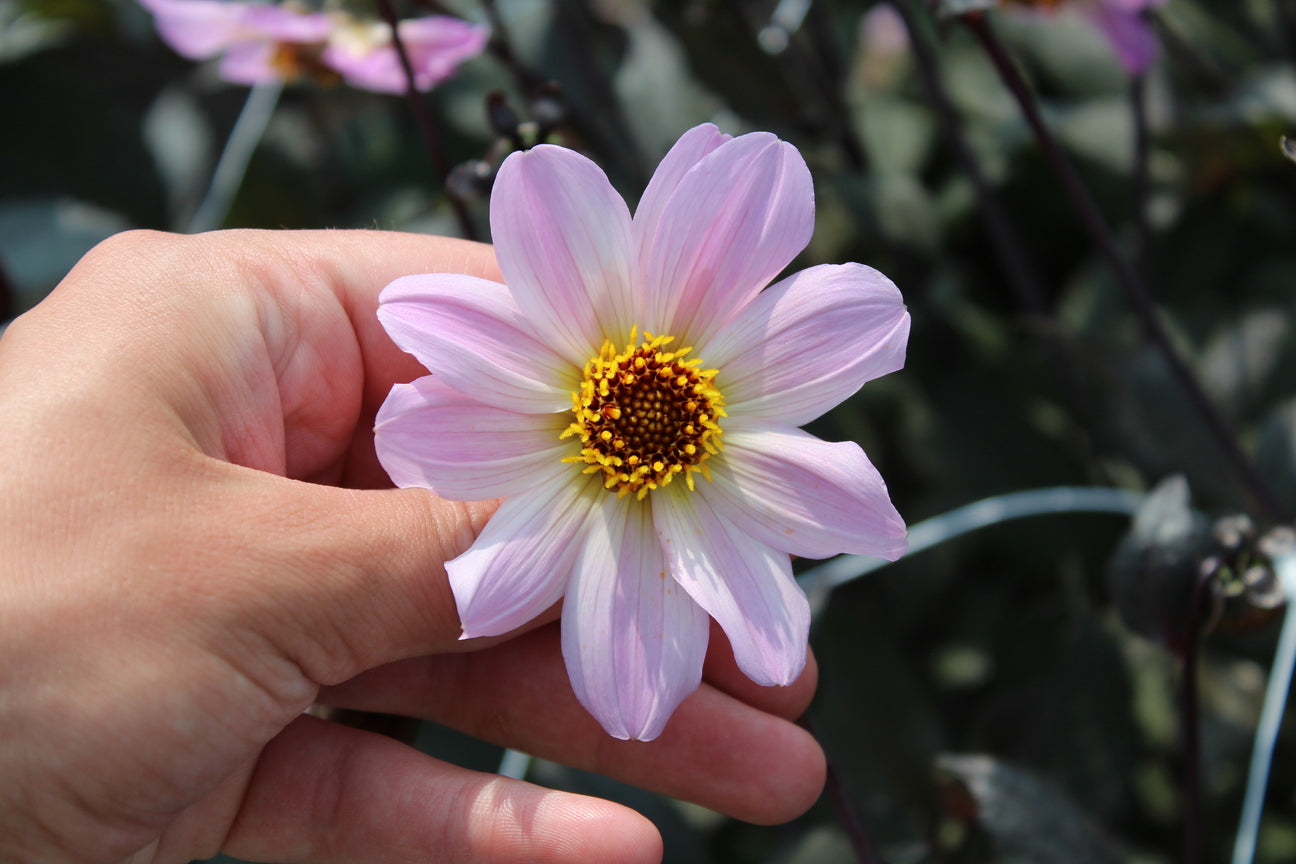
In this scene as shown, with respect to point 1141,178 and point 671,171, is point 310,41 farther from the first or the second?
point 1141,178

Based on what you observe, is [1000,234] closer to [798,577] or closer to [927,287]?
[927,287]

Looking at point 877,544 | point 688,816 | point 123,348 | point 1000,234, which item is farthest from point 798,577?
point 123,348

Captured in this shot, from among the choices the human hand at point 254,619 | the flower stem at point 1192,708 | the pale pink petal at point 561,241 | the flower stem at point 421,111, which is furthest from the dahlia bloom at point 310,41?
the flower stem at point 1192,708

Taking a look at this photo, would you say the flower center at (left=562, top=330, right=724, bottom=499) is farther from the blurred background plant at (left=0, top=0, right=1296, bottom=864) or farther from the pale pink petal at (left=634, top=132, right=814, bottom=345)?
the blurred background plant at (left=0, top=0, right=1296, bottom=864)

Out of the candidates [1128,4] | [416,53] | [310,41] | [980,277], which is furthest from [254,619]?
[980,277]

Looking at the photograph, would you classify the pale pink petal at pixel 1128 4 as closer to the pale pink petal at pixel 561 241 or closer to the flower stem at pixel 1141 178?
the flower stem at pixel 1141 178

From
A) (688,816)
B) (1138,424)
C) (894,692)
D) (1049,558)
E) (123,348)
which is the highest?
(123,348)
